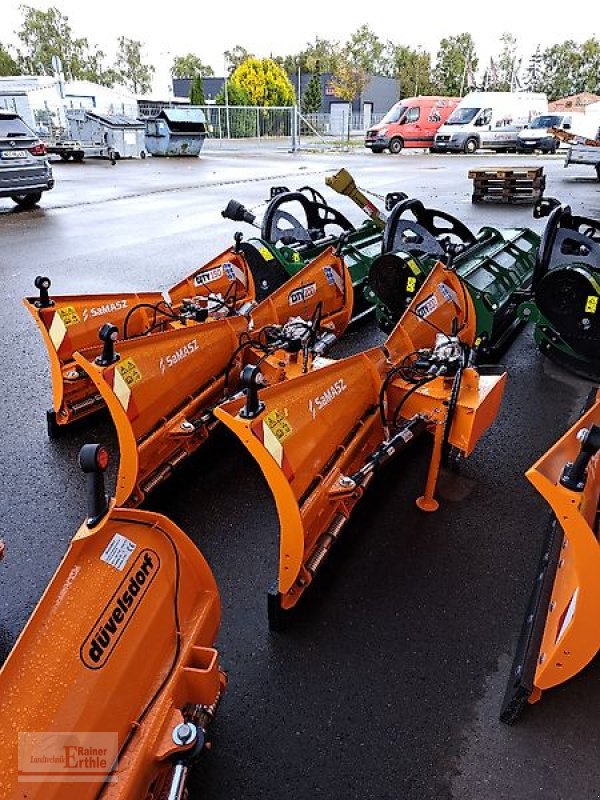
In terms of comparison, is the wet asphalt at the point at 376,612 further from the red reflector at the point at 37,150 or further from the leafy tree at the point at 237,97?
the leafy tree at the point at 237,97

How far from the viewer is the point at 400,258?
5.42m

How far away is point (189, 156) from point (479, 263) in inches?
931

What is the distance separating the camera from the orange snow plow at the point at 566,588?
2033 millimetres

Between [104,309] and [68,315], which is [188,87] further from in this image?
[68,315]

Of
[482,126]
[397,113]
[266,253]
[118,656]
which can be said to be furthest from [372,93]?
[118,656]

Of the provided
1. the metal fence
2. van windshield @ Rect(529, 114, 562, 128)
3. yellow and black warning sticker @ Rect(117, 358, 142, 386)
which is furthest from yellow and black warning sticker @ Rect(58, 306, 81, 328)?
the metal fence

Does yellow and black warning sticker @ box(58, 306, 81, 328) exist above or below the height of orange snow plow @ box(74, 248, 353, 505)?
above

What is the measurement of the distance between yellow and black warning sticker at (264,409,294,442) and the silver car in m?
12.2

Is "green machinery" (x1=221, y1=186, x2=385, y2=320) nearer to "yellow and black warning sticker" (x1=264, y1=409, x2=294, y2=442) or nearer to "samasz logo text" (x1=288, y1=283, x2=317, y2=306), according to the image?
"samasz logo text" (x1=288, y1=283, x2=317, y2=306)

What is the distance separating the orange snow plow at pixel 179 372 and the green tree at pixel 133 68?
3333 inches

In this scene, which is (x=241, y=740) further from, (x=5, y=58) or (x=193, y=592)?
(x=5, y=58)

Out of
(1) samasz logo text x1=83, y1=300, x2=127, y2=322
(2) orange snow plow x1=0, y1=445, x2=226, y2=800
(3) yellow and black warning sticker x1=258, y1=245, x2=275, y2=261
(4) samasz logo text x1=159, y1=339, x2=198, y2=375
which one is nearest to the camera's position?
(2) orange snow plow x1=0, y1=445, x2=226, y2=800

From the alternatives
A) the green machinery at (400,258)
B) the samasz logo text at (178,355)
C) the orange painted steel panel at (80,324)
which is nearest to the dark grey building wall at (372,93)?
the green machinery at (400,258)

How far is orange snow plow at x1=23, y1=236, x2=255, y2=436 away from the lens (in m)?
4.11
